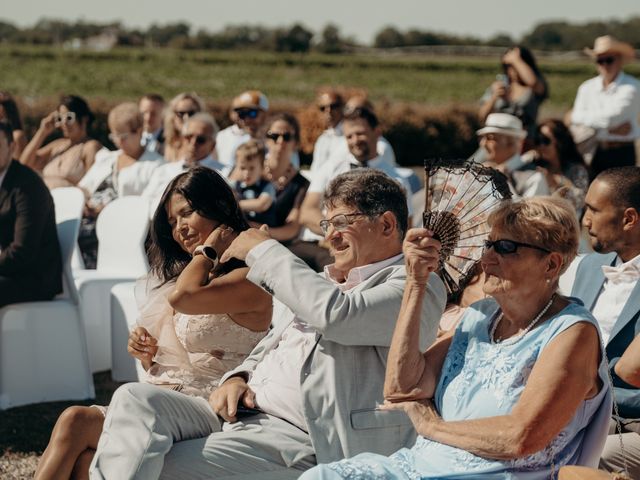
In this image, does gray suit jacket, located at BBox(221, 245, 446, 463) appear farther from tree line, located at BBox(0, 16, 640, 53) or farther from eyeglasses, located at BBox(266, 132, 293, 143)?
tree line, located at BBox(0, 16, 640, 53)

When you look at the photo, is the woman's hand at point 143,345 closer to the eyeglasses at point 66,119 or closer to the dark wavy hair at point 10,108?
the eyeglasses at point 66,119

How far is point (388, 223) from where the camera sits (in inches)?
135

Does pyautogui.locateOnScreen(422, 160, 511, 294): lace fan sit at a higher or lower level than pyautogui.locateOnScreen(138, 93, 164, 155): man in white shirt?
higher

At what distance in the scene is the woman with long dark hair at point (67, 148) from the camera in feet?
29.2

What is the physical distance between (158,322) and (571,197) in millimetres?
3763

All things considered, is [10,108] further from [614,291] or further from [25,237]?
[614,291]

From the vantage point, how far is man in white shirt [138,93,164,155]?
32.3 feet

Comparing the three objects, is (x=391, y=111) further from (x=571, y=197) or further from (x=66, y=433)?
(x=66, y=433)

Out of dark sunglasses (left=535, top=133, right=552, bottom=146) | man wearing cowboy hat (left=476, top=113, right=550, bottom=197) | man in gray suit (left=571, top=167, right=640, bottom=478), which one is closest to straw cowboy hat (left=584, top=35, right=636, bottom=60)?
dark sunglasses (left=535, top=133, right=552, bottom=146)

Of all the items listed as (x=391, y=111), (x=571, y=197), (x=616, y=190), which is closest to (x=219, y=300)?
(x=616, y=190)

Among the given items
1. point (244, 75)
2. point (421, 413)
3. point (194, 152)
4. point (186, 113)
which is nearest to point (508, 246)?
point (421, 413)

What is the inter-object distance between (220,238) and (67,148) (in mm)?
5546

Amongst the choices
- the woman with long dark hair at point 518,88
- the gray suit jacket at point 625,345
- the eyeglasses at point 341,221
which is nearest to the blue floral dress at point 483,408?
the eyeglasses at point 341,221

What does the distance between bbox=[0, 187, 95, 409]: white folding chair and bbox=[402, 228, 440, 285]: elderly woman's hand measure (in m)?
3.75
